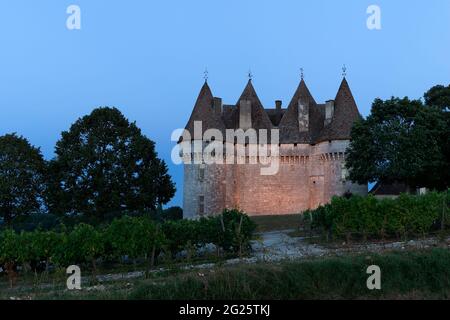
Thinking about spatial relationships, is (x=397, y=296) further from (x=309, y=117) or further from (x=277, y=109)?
(x=277, y=109)

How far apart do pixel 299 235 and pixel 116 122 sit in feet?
66.1

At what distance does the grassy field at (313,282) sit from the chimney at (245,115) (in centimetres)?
3506

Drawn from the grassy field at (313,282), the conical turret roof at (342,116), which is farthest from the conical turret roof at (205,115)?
the grassy field at (313,282)

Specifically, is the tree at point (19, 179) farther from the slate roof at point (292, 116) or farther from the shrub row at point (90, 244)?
the shrub row at point (90, 244)

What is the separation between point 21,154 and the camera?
154 ft

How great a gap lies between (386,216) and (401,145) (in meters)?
14.1

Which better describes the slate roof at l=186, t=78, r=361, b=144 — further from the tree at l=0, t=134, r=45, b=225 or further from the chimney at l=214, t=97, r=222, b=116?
the tree at l=0, t=134, r=45, b=225

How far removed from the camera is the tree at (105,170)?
45469 millimetres

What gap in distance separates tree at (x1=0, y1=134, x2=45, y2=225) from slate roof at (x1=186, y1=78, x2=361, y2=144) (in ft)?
40.3

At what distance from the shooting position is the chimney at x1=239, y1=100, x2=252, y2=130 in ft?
173

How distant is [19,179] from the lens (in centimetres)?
4575

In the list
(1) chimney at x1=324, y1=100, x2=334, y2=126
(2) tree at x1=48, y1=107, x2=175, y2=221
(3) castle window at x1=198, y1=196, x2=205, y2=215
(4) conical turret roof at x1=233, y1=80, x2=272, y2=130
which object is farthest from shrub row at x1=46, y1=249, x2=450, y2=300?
(4) conical turret roof at x1=233, y1=80, x2=272, y2=130

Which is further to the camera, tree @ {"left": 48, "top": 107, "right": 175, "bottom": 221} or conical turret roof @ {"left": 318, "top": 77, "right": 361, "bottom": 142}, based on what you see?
conical turret roof @ {"left": 318, "top": 77, "right": 361, "bottom": 142}

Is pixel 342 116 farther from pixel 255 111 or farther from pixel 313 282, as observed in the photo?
pixel 313 282
